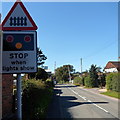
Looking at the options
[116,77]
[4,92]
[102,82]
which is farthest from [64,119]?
[102,82]

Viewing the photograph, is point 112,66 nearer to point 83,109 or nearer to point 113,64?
point 113,64

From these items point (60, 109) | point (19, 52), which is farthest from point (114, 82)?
point (19, 52)

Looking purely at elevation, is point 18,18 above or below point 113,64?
below

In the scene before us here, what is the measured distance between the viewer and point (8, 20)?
2.74m

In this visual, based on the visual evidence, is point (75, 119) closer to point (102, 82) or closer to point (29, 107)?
point (29, 107)

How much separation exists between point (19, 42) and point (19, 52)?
132 millimetres

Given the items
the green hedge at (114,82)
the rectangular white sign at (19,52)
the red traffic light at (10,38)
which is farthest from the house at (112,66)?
the red traffic light at (10,38)

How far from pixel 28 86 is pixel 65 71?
11363cm

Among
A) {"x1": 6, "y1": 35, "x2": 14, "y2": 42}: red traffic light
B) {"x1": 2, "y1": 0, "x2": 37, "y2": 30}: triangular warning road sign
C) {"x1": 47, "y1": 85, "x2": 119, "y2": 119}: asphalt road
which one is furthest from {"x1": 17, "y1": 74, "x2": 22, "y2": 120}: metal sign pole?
{"x1": 47, "y1": 85, "x2": 119, "y2": 119}: asphalt road

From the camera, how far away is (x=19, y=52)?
8.95 feet

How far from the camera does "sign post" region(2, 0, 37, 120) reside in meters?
2.71

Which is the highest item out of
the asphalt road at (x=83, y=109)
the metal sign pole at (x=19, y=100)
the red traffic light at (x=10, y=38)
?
the red traffic light at (x=10, y=38)

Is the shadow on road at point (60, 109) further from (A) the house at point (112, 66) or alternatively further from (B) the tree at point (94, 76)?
(A) the house at point (112, 66)

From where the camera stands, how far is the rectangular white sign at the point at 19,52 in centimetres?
271
